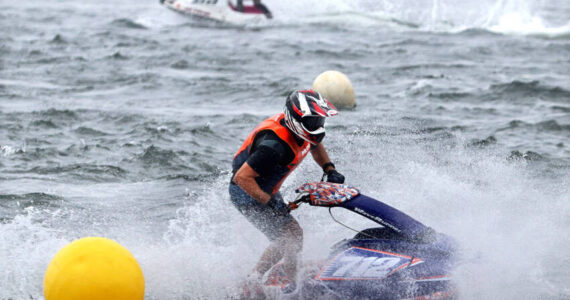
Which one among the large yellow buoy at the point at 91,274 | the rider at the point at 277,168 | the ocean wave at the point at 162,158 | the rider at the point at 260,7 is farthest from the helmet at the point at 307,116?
the rider at the point at 260,7

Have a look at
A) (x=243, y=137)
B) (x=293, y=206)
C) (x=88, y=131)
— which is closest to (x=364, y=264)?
(x=293, y=206)

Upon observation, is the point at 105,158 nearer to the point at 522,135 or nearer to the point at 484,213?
the point at 484,213

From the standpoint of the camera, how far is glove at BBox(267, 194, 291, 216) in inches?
267

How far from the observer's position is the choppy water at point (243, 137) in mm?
7617

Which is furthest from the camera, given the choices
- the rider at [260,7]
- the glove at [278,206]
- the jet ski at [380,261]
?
the rider at [260,7]

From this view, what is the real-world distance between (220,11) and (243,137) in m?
17.2

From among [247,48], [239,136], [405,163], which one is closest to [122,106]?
[239,136]

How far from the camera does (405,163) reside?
10680mm

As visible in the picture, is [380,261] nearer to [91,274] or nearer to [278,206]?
[278,206]

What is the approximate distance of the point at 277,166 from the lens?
6922 mm

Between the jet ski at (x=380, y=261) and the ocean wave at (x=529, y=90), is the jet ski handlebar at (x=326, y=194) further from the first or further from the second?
the ocean wave at (x=529, y=90)

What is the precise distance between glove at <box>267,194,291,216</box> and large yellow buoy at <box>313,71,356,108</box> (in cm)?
856

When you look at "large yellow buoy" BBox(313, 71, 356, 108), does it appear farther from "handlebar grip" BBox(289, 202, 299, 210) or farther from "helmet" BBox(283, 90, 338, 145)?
"handlebar grip" BBox(289, 202, 299, 210)

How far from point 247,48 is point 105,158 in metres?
12.4
